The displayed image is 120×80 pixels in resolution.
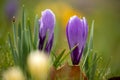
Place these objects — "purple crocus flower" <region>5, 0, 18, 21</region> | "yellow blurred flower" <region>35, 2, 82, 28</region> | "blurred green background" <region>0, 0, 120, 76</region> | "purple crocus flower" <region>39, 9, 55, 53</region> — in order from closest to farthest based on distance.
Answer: "purple crocus flower" <region>39, 9, 55, 53</region> → "blurred green background" <region>0, 0, 120, 76</region> → "purple crocus flower" <region>5, 0, 18, 21</region> → "yellow blurred flower" <region>35, 2, 82, 28</region>

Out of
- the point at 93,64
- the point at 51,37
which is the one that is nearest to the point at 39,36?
the point at 51,37

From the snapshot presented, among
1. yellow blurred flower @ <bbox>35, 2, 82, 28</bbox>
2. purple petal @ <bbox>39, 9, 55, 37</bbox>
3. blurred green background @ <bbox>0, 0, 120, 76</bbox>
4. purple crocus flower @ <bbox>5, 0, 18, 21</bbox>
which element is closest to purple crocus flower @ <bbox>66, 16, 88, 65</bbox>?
purple petal @ <bbox>39, 9, 55, 37</bbox>

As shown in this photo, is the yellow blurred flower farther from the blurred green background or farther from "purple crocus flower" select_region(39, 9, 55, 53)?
→ "purple crocus flower" select_region(39, 9, 55, 53)

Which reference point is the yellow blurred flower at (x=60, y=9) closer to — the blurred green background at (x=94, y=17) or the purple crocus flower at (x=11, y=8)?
the blurred green background at (x=94, y=17)

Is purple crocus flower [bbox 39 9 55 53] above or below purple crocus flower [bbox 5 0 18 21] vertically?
below

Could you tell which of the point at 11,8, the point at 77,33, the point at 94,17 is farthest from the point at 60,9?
the point at 77,33

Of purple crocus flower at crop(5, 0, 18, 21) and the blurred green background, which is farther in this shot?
purple crocus flower at crop(5, 0, 18, 21)

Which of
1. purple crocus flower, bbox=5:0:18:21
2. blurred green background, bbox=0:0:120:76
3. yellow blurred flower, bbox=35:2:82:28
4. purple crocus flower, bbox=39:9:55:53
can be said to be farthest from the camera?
yellow blurred flower, bbox=35:2:82:28

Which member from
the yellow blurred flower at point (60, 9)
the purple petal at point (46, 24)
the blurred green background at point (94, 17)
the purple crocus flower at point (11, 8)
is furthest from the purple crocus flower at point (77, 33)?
the yellow blurred flower at point (60, 9)

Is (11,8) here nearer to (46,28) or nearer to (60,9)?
(60,9)
